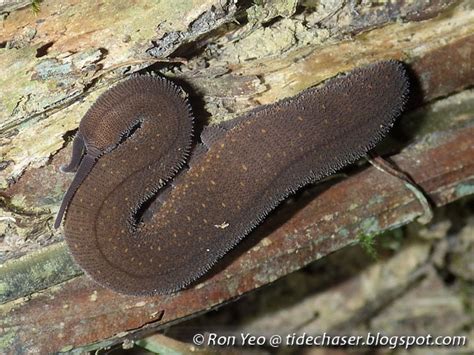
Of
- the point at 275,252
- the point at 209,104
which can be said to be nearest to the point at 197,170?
the point at 209,104

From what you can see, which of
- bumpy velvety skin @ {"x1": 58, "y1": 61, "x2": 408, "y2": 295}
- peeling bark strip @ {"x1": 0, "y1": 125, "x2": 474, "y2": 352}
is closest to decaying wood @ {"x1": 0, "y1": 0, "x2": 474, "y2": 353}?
peeling bark strip @ {"x1": 0, "y1": 125, "x2": 474, "y2": 352}

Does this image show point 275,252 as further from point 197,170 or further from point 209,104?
point 209,104

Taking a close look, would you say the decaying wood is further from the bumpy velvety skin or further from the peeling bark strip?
the bumpy velvety skin

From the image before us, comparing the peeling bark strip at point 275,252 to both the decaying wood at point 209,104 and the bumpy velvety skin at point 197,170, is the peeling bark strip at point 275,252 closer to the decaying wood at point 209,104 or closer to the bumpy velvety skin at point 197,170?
the decaying wood at point 209,104

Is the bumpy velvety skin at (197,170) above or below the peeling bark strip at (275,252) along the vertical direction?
above

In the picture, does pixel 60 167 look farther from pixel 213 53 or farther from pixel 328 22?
pixel 328 22

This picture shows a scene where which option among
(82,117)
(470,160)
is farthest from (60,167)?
(470,160)

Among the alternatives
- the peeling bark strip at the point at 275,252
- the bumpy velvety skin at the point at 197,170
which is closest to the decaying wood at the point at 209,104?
the peeling bark strip at the point at 275,252
